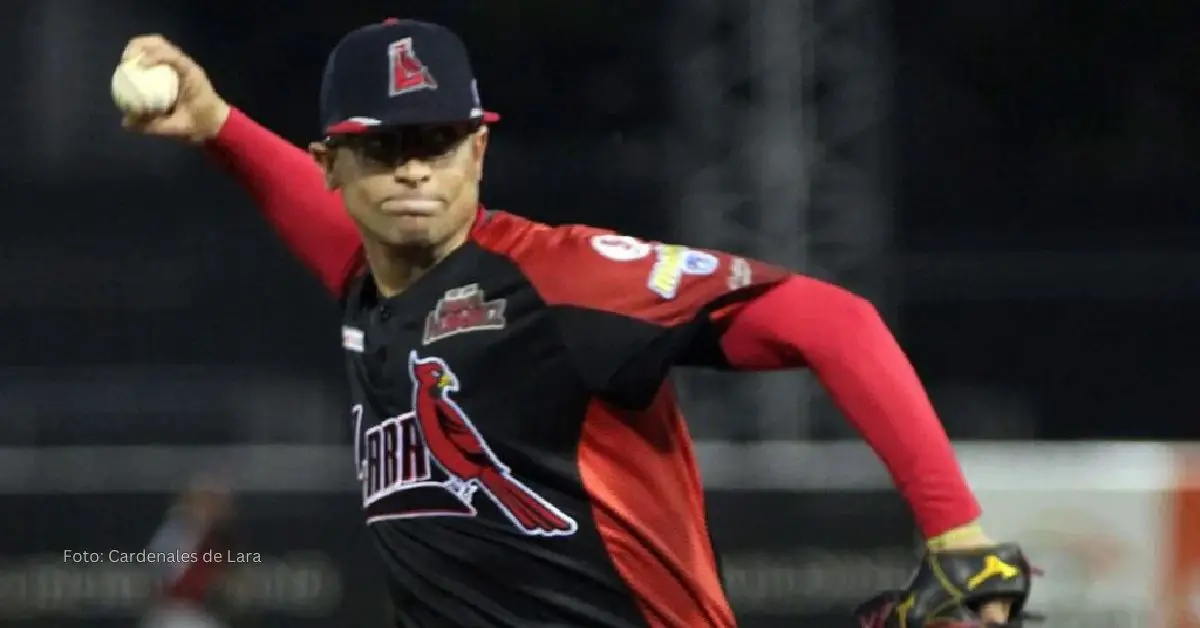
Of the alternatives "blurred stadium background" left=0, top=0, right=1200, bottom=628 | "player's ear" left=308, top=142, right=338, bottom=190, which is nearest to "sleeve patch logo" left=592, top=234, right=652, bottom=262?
"player's ear" left=308, top=142, right=338, bottom=190

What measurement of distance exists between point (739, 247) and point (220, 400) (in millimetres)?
2465

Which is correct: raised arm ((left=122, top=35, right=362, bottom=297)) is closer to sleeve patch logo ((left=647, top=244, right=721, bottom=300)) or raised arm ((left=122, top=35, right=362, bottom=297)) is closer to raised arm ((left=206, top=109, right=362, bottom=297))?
raised arm ((left=206, top=109, right=362, bottom=297))

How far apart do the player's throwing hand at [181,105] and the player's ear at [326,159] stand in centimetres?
30

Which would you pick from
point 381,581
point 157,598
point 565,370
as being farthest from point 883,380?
point 157,598

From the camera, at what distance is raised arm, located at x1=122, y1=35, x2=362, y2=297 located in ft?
9.26

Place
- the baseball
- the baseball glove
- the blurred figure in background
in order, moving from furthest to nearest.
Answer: the blurred figure in background → the baseball → the baseball glove

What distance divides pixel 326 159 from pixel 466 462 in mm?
490

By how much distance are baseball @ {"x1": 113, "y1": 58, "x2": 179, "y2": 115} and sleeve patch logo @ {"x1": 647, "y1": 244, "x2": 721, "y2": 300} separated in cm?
83

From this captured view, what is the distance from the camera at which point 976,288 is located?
8750mm

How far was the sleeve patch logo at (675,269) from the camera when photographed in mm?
2303

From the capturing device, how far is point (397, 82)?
7.93ft

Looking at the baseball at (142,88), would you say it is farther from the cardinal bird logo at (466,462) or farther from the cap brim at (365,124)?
the cardinal bird logo at (466,462)

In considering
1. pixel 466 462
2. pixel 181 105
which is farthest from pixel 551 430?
pixel 181 105

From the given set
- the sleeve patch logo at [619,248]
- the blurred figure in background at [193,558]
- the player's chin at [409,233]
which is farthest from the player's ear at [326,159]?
the blurred figure in background at [193,558]
